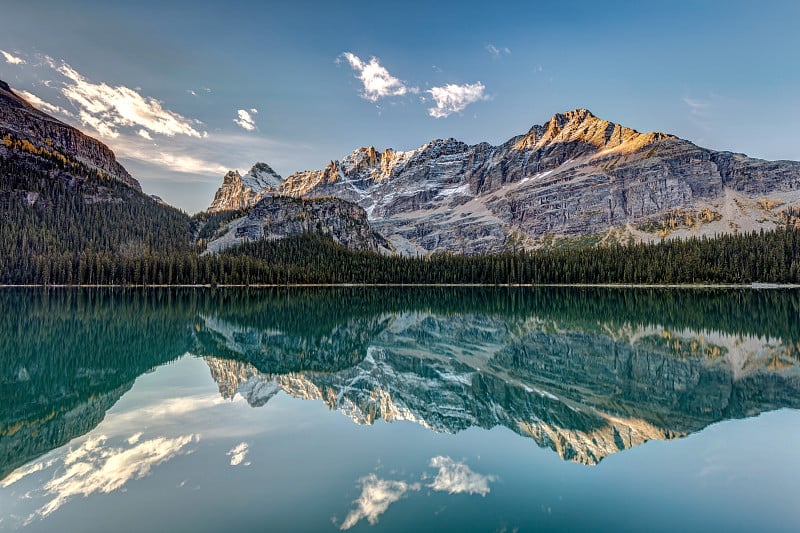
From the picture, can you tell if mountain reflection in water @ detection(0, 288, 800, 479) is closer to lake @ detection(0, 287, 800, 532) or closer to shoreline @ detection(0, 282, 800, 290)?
lake @ detection(0, 287, 800, 532)

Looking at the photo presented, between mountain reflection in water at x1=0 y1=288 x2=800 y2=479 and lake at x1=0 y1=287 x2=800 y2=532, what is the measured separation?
0.17m

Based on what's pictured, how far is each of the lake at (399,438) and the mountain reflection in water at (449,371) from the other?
6.5 inches

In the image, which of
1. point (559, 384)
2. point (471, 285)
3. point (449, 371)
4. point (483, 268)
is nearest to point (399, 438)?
point (559, 384)

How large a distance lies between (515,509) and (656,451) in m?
6.74

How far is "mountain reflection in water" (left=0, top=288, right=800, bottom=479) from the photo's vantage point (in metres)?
17.7

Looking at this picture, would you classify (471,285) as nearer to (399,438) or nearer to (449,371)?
(449,371)

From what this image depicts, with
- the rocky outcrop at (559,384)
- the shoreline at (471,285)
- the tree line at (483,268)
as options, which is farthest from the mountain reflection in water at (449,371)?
the tree line at (483,268)

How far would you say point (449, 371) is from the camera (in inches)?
1146

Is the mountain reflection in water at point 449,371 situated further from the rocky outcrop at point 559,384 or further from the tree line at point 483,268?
the tree line at point 483,268

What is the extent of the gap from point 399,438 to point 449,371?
13.6m

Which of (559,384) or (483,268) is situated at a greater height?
(483,268)

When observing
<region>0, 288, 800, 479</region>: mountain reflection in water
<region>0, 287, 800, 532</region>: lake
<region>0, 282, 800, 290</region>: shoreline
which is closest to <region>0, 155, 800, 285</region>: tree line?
<region>0, 282, 800, 290</region>: shoreline

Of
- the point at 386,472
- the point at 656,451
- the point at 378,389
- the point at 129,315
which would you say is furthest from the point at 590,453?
the point at 129,315

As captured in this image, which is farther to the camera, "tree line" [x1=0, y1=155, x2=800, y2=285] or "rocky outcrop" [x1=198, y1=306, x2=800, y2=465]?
"tree line" [x1=0, y1=155, x2=800, y2=285]
